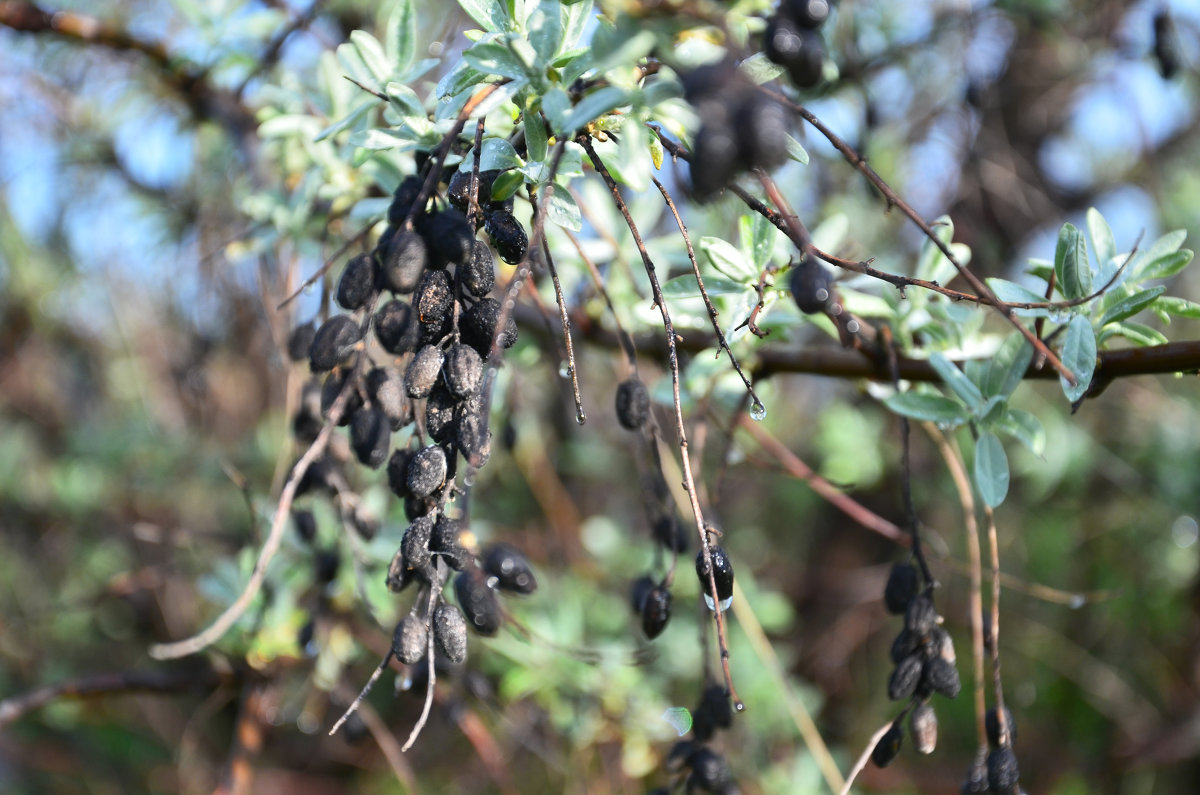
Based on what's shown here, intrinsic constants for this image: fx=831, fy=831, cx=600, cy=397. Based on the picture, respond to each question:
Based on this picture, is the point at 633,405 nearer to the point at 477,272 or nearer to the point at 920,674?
the point at 477,272

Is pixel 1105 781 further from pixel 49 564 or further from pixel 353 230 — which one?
pixel 49 564

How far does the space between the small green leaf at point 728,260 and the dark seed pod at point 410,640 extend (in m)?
0.51

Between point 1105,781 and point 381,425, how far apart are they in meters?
3.09

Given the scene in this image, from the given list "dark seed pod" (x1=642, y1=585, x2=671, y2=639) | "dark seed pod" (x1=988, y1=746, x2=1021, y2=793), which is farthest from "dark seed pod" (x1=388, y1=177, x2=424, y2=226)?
"dark seed pod" (x1=988, y1=746, x2=1021, y2=793)

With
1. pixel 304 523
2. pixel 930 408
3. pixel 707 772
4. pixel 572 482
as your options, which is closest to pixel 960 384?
pixel 930 408

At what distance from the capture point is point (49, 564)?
3154 mm

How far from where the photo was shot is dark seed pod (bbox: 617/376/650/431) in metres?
0.90

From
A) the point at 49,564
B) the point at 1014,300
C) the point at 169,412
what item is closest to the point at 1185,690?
the point at 1014,300

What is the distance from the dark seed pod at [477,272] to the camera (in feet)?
2.29

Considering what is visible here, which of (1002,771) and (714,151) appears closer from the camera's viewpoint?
(714,151)

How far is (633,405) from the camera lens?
0.90m

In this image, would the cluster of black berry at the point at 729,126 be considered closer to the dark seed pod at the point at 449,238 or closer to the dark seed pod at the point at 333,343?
the dark seed pod at the point at 449,238

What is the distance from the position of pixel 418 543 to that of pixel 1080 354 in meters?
0.68

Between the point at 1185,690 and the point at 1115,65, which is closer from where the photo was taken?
the point at 1115,65
